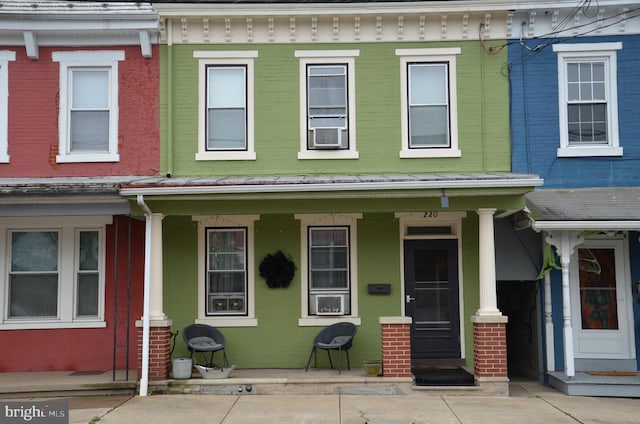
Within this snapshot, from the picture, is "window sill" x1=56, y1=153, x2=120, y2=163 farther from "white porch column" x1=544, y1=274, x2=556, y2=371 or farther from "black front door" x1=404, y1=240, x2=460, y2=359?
"white porch column" x1=544, y1=274, x2=556, y2=371

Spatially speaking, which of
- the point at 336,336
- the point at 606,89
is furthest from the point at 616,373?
the point at 606,89

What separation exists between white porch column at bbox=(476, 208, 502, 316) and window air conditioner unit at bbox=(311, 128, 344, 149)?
8.97 feet

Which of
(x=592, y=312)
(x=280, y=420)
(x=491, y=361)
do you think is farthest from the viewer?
(x=592, y=312)

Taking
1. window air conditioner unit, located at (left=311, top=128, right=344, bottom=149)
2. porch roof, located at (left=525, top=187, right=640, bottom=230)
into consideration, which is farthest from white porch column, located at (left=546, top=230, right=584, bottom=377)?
window air conditioner unit, located at (left=311, top=128, right=344, bottom=149)

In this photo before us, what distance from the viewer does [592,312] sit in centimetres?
1109

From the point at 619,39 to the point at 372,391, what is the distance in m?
7.12

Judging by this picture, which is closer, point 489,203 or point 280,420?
point 280,420

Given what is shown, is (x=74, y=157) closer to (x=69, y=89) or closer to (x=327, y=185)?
(x=69, y=89)

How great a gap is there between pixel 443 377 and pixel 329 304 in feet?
7.54

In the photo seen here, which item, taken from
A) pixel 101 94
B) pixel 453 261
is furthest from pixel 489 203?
pixel 101 94

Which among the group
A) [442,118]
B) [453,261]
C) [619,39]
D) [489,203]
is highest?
[619,39]

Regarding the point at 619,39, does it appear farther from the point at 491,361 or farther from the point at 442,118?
the point at 491,361

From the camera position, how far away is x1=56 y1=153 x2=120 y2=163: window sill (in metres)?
11.3

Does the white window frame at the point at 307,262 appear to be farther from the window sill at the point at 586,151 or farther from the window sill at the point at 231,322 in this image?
the window sill at the point at 586,151
